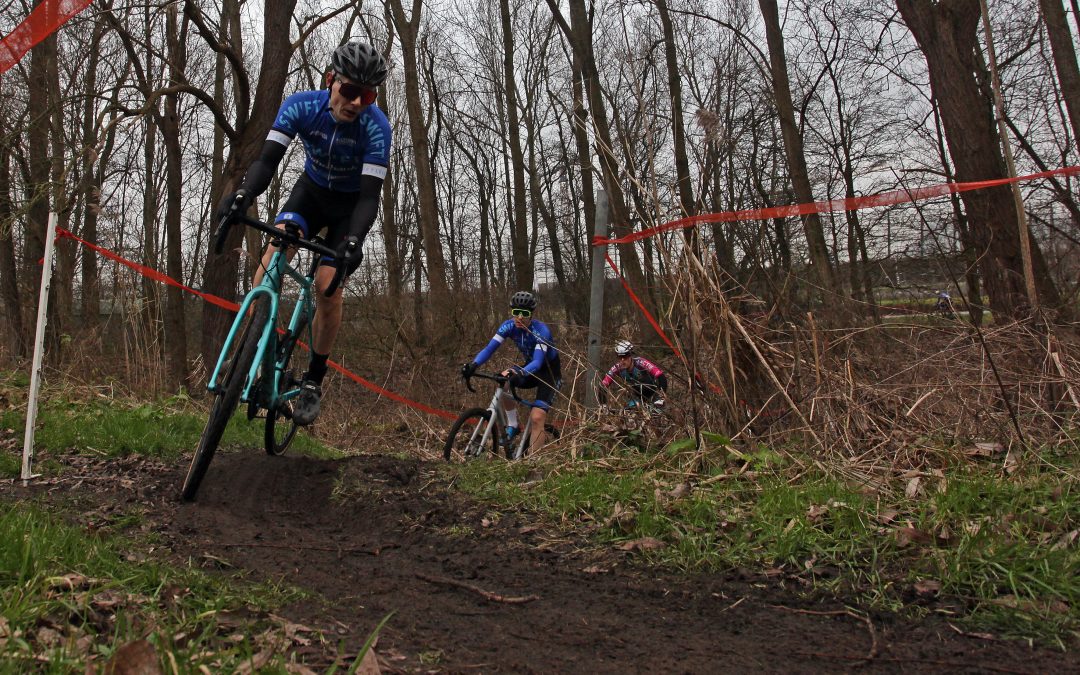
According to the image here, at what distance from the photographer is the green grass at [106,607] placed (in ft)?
5.73

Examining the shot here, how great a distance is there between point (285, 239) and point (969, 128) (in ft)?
23.3

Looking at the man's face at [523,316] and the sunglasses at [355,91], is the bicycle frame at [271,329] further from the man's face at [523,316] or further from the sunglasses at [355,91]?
the man's face at [523,316]

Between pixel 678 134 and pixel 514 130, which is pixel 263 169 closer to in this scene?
pixel 678 134

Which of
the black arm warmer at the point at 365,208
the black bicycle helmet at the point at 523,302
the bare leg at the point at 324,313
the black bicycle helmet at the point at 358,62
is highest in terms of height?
the black bicycle helmet at the point at 358,62

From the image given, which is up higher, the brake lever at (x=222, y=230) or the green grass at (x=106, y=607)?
the brake lever at (x=222, y=230)

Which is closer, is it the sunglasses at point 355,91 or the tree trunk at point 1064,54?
the sunglasses at point 355,91

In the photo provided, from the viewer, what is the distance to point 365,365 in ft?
51.4

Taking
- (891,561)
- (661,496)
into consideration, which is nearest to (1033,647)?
(891,561)

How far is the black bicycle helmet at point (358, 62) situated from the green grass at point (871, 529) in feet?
8.10

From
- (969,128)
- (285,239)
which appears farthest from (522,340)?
(969,128)

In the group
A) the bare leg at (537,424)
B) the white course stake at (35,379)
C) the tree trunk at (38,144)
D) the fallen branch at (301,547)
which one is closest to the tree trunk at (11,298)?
the tree trunk at (38,144)

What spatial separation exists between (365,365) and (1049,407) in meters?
13.0

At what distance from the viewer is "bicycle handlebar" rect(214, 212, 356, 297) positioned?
4.04 metres

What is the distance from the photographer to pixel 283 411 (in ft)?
16.6
